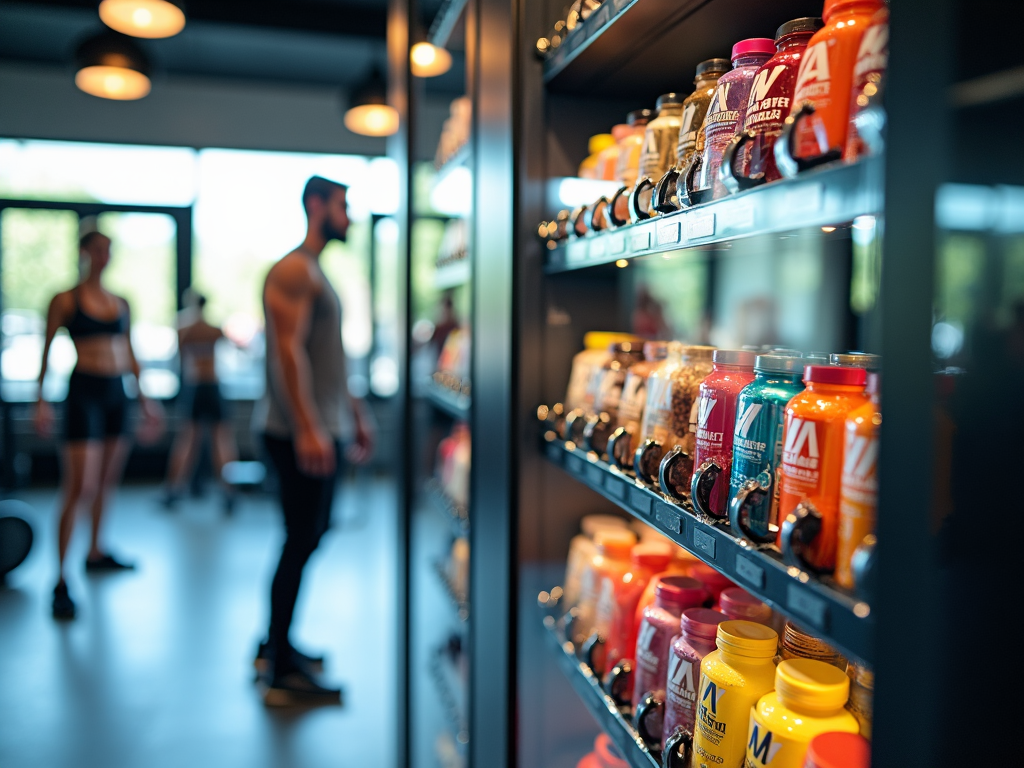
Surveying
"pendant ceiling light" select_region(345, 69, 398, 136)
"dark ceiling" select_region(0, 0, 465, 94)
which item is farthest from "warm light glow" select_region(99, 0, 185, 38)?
"dark ceiling" select_region(0, 0, 465, 94)

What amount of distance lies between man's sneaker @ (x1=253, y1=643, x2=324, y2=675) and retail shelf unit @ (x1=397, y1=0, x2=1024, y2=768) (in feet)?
5.03

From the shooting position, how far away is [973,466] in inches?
22.0

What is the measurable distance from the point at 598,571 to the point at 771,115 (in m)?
0.86

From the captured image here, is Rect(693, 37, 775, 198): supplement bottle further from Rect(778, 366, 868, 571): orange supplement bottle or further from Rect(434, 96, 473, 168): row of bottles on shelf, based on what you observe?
Rect(434, 96, 473, 168): row of bottles on shelf

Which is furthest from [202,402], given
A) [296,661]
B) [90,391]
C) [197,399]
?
[296,661]

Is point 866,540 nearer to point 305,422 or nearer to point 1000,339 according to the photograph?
point 1000,339

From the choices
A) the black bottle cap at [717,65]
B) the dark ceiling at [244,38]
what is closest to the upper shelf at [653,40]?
the black bottle cap at [717,65]

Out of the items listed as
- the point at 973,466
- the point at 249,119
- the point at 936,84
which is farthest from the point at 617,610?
the point at 249,119

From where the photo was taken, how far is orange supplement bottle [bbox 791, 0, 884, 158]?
0.69 meters

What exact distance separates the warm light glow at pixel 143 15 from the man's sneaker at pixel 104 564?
2757 millimetres

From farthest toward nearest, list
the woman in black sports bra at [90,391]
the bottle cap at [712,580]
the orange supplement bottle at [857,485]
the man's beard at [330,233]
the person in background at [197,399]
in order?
1. the person in background at [197,399]
2. the woman in black sports bra at [90,391]
3. the man's beard at [330,233]
4. the bottle cap at [712,580]
5. the orange supplement bottle at [857,485]

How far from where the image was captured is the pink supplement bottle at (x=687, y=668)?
966mm

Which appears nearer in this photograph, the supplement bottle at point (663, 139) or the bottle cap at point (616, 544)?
the supplement bottle at point (663, 139)

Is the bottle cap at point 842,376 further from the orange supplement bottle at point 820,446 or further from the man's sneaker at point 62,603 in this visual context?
the man's sneaker at point 62,603
